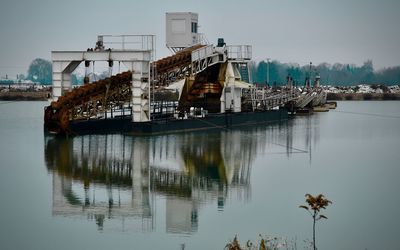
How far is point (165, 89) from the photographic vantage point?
137ft

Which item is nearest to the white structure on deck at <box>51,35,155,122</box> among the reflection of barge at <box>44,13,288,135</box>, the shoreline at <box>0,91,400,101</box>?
the reflection of barge at <box>44,13,288,135</box>

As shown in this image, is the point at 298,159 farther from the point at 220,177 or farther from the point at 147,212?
the point at 147,212

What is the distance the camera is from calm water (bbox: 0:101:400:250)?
1717 centimetres

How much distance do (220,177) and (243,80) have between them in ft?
82.8

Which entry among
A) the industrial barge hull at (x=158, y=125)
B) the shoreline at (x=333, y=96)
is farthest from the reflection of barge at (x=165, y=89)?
the shoreline at (x=333, y=96)

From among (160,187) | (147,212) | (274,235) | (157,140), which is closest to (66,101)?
(157,140)

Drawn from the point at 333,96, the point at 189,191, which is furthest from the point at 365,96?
the point at 189,191

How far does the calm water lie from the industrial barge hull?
0.75 m

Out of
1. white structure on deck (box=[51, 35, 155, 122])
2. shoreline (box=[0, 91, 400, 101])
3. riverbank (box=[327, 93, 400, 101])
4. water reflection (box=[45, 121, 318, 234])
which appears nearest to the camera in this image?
water reflection (box=[45, 121, 318, 234])

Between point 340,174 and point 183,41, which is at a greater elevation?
point 183,41

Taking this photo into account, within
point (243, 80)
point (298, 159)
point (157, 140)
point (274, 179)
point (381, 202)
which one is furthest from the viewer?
point (243, 80)

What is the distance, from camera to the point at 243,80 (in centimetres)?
5006

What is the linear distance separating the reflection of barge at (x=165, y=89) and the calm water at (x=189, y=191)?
4.53 ft

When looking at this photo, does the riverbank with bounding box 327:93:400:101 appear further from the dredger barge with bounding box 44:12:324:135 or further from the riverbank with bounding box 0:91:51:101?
the dredger barge with bounding box 44:12:324:135
